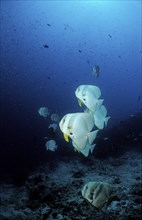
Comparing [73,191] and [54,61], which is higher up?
[54,61]

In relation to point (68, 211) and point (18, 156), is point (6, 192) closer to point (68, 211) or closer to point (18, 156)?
point (68, 211)

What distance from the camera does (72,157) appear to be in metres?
15.5

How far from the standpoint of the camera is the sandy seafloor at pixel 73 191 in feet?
26.4

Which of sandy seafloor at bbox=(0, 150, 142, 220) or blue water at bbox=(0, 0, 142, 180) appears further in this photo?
blue water at bbox=(0, 0, 142, 180)

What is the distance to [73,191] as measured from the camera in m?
10.1

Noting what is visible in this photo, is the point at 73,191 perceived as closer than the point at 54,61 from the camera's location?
Yes

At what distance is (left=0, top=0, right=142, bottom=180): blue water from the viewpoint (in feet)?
90.2

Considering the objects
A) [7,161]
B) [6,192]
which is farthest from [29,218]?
[7,161]

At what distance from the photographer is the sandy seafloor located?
8.05m

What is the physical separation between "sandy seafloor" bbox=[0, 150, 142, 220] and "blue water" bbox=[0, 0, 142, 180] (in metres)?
2.25

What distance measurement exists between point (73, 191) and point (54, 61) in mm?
138219

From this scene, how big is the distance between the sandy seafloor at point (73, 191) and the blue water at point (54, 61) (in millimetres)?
2253

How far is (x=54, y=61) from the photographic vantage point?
145375mm

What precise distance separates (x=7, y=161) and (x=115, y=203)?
1119 centimetres
